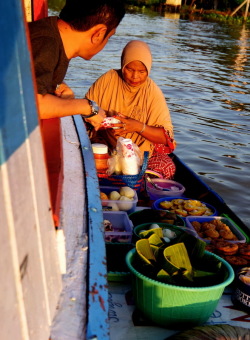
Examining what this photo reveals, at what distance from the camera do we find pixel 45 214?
1306 mm

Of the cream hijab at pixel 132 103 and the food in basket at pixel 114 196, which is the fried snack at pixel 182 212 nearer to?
the food in basket at pixel 114 196

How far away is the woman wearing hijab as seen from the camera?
12.8 feet

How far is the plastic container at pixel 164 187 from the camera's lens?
356 centimetres

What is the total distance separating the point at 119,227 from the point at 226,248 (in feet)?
2.22

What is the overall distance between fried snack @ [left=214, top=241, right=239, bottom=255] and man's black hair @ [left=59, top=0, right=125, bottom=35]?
136cm

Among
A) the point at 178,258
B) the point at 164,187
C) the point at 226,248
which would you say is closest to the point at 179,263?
the point at 178,258

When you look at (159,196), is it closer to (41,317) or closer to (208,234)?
(208,234)

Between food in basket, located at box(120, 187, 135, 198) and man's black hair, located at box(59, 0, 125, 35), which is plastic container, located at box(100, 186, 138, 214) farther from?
man's black hair, located at box(59, 0, 125, 35)

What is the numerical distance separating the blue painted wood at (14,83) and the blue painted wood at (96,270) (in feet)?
1.90

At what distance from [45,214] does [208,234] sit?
5.74ft

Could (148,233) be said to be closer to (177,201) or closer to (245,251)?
(245,251)

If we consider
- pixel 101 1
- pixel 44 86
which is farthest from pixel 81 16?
pixel 44 86

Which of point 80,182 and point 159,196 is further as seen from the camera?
point 159,196

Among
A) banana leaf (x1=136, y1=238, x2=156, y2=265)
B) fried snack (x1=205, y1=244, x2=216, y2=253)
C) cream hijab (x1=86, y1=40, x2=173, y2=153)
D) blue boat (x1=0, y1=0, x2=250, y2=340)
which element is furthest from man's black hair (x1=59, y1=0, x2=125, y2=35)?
cream hijab (x1=86, y1=40, x2=173, y2=153)
